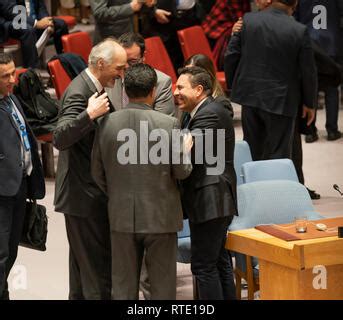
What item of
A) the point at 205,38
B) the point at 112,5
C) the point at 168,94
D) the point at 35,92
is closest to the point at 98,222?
the point at 168,94

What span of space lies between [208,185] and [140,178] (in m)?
0.48

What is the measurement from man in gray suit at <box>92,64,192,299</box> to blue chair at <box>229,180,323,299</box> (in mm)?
811

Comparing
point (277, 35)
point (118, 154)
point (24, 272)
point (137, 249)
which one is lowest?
point (24, 272)

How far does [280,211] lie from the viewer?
6.83 meters

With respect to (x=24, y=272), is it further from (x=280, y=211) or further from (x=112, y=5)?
(x=112, y=5)

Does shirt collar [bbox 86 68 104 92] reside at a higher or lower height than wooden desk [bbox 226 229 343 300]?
higher

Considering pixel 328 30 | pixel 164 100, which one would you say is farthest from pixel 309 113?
pixel 328 30

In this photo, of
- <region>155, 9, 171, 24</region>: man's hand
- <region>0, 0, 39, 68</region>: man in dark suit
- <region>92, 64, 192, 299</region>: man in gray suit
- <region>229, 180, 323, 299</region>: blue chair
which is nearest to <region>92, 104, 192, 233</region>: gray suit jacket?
<region>92, 64, 192, 299</region>: man in gray suit

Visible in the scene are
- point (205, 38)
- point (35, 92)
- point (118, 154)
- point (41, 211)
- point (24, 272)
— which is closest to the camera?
point (118, 154)

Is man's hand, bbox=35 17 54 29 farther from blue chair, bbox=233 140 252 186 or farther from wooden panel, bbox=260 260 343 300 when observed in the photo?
wooden panel, bbox=260 260 343 300

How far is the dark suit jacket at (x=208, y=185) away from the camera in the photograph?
6.18m

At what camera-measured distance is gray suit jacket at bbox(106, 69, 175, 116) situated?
266 inches

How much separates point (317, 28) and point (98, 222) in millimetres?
4944

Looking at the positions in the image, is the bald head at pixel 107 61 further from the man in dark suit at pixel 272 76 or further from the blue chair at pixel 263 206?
the man in dark suit at pixel 272 76
